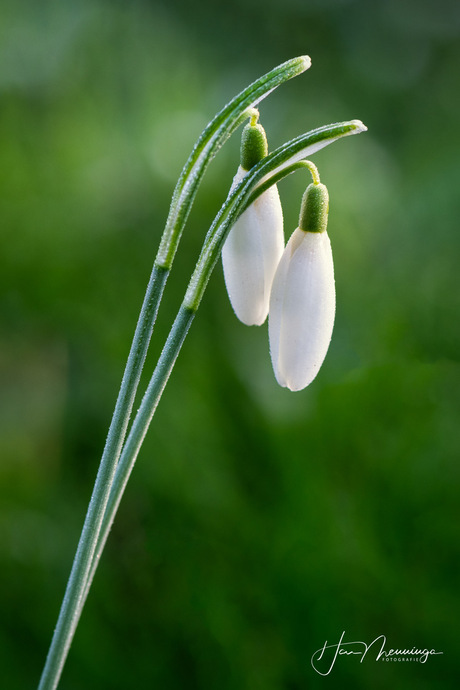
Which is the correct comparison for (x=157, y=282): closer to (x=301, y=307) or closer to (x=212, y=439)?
(x=301, y=307)

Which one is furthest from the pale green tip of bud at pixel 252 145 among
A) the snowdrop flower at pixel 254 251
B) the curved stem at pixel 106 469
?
the curved stem at pixel 106 469

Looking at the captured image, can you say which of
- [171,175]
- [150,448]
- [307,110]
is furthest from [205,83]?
[150,448]

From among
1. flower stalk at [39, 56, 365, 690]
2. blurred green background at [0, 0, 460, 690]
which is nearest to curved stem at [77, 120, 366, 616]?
flower stalk at [39, 56, 365, 690]

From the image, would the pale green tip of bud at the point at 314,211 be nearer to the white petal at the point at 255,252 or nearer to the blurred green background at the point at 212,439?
the white petal at the point at 255,252

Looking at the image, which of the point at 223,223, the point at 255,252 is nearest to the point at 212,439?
the point at 255,252

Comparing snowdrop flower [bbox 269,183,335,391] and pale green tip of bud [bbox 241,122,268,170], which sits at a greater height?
pale green tip of bud [bbox 241,122,268,170]

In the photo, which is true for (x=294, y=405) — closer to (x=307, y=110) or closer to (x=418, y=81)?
(x=307, y=110)

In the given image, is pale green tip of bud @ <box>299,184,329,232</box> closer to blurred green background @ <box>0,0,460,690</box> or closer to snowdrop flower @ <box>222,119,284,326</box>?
snowdrop flower @ <box>222,119,284,326</box>
